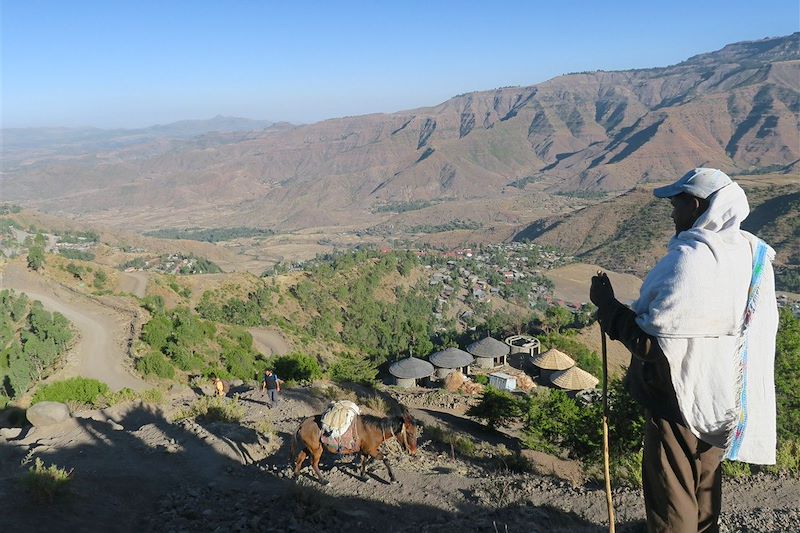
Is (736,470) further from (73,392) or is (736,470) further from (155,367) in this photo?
(155,367)

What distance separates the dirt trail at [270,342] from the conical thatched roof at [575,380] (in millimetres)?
13223

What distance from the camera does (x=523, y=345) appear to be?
27.9m

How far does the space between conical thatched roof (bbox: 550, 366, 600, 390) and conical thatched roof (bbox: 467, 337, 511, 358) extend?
4067 mm

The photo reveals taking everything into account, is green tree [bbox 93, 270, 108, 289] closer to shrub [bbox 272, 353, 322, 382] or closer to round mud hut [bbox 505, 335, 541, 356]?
shrub [bbox 272, 353, 322, 382]

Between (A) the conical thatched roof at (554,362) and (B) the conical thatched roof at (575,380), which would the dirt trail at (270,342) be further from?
(B) the conical thatched roof at (575,380)

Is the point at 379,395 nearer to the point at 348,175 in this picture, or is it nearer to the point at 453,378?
the point at 453,378

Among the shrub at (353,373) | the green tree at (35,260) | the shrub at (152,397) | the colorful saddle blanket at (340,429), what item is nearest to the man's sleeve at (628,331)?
the colorful saddle blanket at (340,429)

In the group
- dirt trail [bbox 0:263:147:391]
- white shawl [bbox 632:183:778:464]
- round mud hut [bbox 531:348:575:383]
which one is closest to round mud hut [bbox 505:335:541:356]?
round mud hut [bbox 531:348:575:383]

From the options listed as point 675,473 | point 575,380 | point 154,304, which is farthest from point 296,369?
point 675,473

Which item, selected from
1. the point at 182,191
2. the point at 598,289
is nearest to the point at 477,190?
the point at 182,191

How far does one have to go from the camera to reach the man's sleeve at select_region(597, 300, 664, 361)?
1992 mm

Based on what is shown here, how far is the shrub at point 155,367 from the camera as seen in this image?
17641 millimetres

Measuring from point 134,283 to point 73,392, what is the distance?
2298 centimetres

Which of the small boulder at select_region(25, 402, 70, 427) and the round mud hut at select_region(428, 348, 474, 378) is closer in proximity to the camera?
the small boulder at select_region(25, 402, 70, 427)
